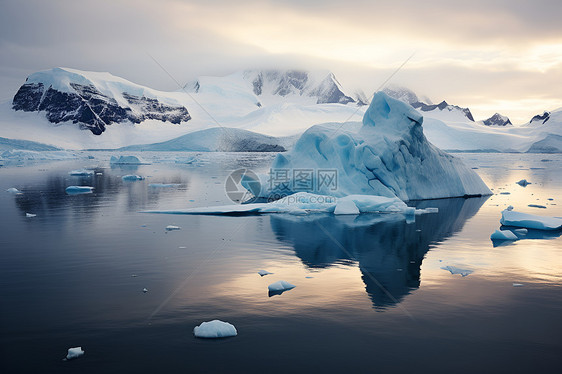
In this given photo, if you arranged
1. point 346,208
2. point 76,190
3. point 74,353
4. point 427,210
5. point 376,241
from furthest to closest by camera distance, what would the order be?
point 76,190, point 427,210, point 346,208, point 376,241, point 74,353

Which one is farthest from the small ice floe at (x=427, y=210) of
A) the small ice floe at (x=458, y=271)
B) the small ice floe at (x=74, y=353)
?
the small ice floe at (x=74, y=353)

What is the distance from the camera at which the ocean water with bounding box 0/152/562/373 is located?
4.89m

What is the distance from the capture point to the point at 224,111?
116m

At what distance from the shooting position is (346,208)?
1491cm

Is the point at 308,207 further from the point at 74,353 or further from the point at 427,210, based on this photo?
the point at 74,353

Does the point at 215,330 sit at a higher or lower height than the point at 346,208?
lower

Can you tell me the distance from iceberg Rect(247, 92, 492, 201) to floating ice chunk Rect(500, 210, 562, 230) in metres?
5.35

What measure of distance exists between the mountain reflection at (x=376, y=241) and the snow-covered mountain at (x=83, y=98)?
10866 cm

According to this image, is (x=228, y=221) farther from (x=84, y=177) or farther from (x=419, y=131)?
(x=84, y=177)

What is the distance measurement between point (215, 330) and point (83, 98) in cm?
12294

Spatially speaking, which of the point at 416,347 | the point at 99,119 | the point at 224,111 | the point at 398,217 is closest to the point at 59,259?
the point at 416,347

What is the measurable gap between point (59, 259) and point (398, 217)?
9636mm

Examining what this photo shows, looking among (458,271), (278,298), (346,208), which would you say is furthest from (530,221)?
(278,298)

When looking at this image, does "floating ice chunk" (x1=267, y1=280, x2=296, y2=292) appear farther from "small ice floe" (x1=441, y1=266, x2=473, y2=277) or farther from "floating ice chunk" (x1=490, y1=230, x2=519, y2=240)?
"floating ice chunk" (x1=490, y1=230, x2=519, y2=240)
